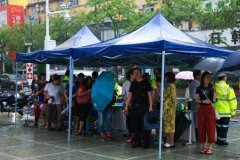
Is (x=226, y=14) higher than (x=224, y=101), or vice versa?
(x=226, y=14)

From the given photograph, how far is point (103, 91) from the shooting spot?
406 inches

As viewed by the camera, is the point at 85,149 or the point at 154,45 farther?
the point at 85,149

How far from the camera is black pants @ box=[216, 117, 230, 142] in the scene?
9766 mm

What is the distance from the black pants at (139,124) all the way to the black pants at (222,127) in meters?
1.76

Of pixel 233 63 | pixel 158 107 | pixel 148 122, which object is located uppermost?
pixel 233 63

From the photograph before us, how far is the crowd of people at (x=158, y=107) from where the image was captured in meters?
8.66

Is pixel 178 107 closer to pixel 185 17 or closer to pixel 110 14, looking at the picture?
pixel 185 17

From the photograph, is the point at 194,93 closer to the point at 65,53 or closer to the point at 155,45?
the point at 155,45

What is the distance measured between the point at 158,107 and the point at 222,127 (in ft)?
5.11

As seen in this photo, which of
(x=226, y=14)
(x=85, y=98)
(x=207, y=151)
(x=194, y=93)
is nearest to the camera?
(x=207, y=151)

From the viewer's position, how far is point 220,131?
9.91 m

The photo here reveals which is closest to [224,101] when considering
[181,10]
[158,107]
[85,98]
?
[158,107]

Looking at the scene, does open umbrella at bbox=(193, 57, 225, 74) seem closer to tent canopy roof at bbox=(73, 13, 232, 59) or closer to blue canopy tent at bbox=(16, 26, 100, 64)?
tent canopy roof at bbox=(73, 13, 232, 59)

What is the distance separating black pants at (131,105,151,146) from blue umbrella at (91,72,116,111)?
1192 millimetres
